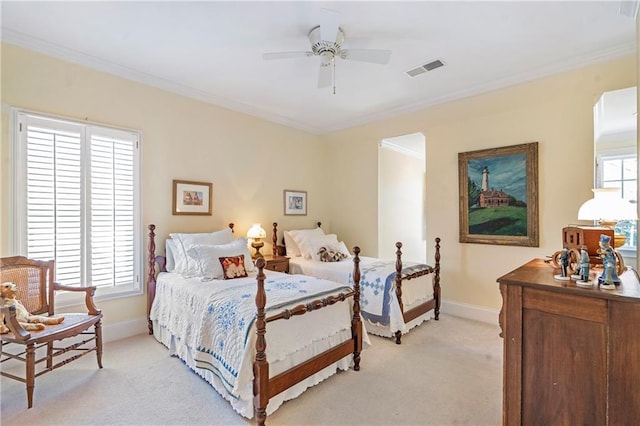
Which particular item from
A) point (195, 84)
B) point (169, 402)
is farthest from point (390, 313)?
point (195, 84)

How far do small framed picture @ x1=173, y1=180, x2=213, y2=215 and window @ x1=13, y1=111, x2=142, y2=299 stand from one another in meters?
0.44

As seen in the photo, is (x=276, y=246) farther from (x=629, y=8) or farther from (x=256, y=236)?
(x=629, y=8)

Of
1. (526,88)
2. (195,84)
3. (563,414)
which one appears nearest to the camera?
(563,414)

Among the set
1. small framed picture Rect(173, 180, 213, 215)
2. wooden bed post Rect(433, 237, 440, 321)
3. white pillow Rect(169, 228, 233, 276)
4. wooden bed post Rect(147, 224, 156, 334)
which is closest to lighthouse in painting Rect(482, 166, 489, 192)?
wooden bed post Rect(433, 237, 440, 321)

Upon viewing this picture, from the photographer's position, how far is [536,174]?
358 cm

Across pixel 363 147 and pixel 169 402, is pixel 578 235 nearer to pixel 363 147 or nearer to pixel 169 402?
pixel 169 402

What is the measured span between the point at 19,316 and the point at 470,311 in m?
4.71

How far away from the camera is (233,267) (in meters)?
3.15

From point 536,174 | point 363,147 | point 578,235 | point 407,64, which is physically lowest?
point 578,235

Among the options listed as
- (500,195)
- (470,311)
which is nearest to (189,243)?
(470,311)

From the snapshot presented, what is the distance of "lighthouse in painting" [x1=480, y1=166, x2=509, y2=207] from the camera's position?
384 centimetres

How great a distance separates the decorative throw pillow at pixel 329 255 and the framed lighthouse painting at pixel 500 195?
1.73 metres

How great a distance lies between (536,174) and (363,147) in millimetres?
2637

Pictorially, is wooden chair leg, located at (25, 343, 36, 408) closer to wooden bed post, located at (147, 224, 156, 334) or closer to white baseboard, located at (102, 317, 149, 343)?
white baseboard, located at (102, 317, 149, 343)
